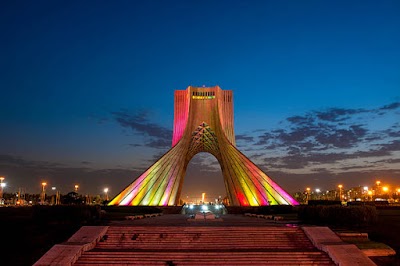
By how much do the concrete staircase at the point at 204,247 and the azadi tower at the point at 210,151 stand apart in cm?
1370

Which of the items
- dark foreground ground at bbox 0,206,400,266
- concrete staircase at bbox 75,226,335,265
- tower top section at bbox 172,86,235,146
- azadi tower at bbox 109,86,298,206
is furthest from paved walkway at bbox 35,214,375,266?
tower top section at bbox 172,86,235,146

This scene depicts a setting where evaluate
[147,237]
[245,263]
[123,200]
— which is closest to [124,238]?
[147,237]

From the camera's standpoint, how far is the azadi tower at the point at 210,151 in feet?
76.9

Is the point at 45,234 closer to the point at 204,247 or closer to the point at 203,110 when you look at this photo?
the point at 204,247

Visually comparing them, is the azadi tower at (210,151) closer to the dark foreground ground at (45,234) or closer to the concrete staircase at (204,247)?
the dark foreground ground at (45,234)

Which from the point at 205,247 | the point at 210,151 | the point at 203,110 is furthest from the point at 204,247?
the point at 210,151

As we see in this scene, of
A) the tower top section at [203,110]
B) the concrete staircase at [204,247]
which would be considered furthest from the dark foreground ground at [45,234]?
the tower top section at [203,110]

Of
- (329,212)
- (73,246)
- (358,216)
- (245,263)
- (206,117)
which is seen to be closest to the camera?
(245,263)

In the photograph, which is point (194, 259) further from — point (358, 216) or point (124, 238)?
point (358, 216)

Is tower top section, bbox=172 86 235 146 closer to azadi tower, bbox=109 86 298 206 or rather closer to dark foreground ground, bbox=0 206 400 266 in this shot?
azadi tower, bbox=109 86 298 206

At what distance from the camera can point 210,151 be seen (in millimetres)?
36219

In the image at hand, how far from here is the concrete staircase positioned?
7.59m

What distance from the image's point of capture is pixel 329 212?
37.6 ft

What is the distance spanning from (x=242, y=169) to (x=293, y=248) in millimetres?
17522
